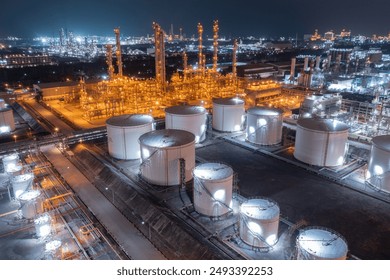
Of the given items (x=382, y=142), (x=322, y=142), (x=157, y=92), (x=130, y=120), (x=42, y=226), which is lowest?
(x=42, y=226)

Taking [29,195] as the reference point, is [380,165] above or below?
above

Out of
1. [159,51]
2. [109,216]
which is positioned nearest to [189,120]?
[109,216]

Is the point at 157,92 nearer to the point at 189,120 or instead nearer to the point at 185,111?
the point at 185,111

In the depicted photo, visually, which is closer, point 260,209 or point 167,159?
point 260,209

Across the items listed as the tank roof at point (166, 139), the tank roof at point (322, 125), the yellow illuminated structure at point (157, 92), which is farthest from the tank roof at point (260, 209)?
the yellow illuminated structure at point (157, 92)

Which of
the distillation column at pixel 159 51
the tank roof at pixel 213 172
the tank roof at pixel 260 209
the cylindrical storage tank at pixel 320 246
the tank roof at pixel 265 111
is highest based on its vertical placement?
the distillation column at pixel 159 51

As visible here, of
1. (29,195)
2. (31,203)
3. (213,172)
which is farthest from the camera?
(29,195)

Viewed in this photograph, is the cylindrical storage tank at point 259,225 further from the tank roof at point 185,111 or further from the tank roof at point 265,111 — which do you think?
the tank roof at point 185,111

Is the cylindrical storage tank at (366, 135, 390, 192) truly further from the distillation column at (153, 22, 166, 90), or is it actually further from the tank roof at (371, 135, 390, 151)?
the distillation column at (153, 22, 166, 90)
